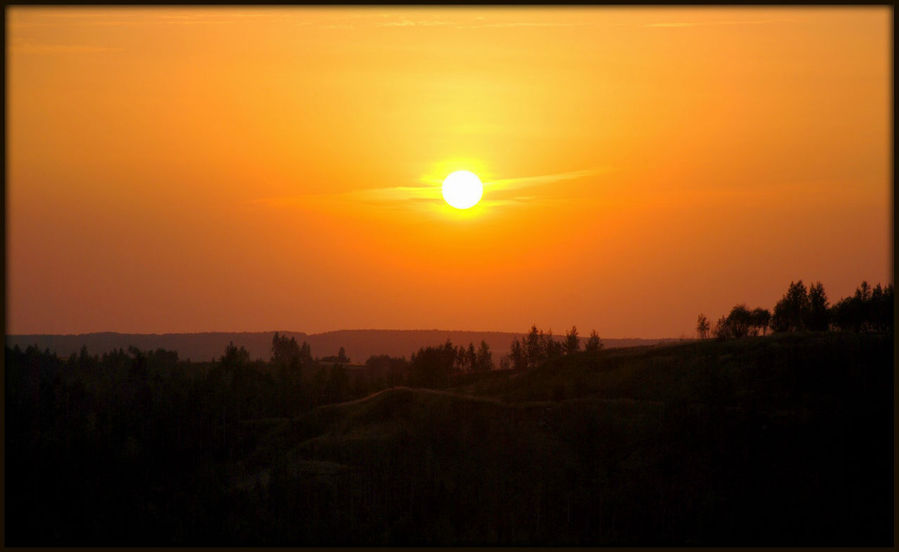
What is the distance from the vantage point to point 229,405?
117 m

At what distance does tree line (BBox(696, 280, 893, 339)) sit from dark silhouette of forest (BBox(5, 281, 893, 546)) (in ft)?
65.3

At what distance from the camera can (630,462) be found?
274 feet

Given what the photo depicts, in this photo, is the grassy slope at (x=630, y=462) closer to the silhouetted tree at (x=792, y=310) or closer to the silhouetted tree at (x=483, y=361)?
the silhouetted tree at (x=792, y=310)

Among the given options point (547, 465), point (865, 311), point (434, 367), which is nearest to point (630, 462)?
point (547, 465)

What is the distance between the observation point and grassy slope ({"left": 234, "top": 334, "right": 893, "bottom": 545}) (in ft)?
250

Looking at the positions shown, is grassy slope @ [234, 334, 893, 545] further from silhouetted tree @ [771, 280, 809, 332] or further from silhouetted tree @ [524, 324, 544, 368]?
silhouetted tree @ [524, 324, 544, 368]

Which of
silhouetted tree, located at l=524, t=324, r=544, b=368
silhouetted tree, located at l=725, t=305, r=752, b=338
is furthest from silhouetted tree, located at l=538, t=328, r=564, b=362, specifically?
silhouetted tree, located at l=725, t=305, r=752, b=338

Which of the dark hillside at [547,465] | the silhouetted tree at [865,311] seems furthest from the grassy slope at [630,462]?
the silhouetted tree at [865,311]

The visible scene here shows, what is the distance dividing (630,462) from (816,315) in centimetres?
4795

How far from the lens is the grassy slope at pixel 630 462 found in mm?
76312

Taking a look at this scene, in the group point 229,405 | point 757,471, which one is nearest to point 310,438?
point 229,405

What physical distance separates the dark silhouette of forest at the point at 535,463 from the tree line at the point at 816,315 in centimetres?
1990

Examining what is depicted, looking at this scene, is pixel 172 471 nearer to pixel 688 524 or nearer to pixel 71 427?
pixel 71 427

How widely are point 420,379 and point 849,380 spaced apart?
2732 inches
